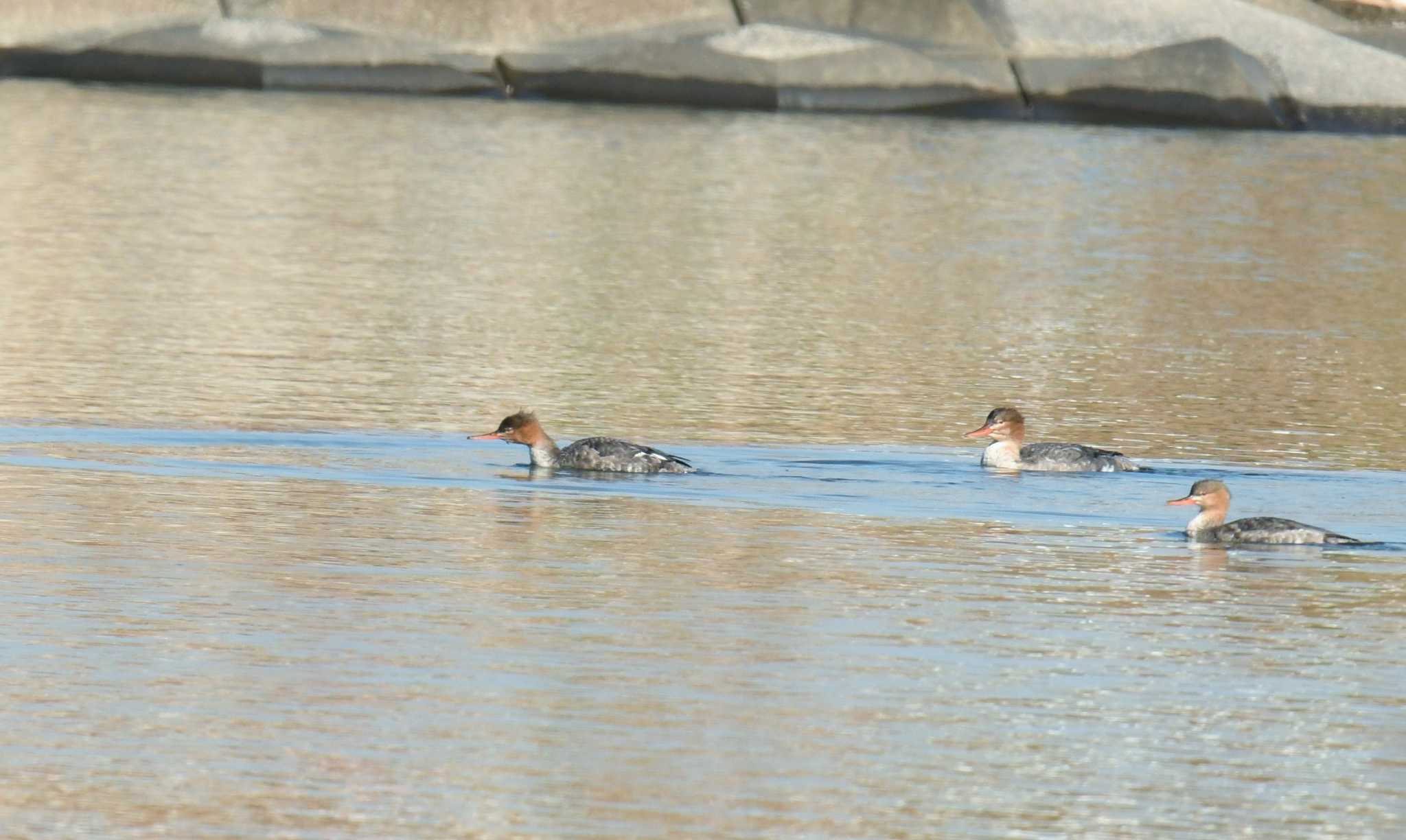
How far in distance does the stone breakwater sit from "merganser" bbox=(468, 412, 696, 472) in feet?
83.7

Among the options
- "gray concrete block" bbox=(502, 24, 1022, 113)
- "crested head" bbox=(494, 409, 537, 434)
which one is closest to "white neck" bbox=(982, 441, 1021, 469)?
"crested head" bbox=(494, 409, 537, 434)

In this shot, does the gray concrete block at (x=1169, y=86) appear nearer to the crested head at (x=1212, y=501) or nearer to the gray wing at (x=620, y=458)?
the gray wing at (x=620, y=458)

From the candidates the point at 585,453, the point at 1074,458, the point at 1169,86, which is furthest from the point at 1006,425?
the point at 1169,86

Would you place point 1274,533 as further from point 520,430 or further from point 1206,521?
point 520,430

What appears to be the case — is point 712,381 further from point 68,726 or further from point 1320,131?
point 1320,131

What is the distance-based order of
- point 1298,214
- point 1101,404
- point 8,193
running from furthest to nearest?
point 1298,214 → point 8,193 → point 1101,404

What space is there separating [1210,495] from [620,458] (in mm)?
3093

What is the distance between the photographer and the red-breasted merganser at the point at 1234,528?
1331 cm

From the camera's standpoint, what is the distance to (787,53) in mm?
40562

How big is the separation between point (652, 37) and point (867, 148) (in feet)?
18.3

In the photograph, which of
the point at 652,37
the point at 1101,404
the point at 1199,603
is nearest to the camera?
the point at 1199,603

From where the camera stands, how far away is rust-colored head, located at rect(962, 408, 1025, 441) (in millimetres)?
15492

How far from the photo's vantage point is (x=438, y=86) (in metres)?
41.4

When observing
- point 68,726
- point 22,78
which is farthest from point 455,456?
point 22,78
